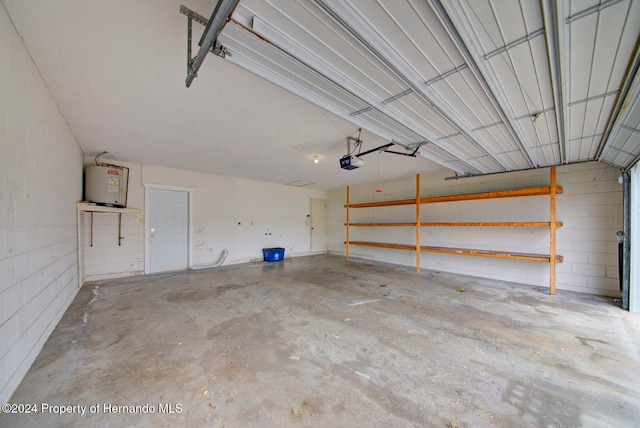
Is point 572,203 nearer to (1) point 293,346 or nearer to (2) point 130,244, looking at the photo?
(1) point 293,346

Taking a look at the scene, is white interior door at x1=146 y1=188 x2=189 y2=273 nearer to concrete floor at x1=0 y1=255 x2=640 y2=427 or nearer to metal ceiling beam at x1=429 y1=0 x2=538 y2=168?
concrete floor at x1=0 y1=255 x2=640 y2=427

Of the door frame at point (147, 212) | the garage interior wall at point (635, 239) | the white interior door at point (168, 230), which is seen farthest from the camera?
the white interior door at point (168, 230)

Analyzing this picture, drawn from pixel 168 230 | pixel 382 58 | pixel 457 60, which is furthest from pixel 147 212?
pixel 457 60

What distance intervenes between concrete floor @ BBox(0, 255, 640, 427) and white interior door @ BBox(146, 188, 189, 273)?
1.83 meters

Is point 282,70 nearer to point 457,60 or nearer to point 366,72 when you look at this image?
point 366,72

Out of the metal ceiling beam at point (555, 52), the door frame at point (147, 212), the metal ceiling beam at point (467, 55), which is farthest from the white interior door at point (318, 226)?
the metal ceiling beam at point (555, 52)

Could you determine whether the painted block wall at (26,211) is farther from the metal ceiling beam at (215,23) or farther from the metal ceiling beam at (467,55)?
the metal ceiling beam at (467,55)

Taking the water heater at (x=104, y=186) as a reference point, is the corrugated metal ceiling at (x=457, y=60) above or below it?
above

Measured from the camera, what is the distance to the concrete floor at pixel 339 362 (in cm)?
152

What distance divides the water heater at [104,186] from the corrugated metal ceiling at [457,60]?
4.41 metres

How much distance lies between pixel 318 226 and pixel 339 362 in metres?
7.06

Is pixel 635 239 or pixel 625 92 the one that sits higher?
pixel 625 92

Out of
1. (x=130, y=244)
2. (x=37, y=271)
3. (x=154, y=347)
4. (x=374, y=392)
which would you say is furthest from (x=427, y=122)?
(x=130, y=244)

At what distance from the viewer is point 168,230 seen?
226 inches
